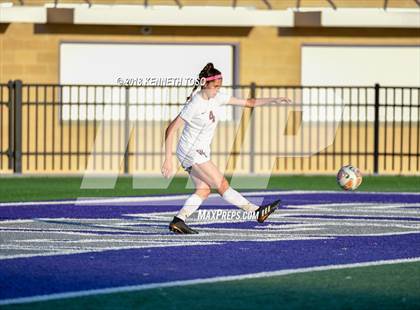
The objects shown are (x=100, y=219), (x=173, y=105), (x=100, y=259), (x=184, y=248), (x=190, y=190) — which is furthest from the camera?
(x=173, y=105)

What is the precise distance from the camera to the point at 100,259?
42.5 ft

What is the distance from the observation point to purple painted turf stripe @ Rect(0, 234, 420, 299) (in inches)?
444

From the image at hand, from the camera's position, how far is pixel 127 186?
25406 mm

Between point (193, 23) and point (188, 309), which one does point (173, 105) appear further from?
point (188, 309)

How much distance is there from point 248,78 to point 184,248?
19.1m

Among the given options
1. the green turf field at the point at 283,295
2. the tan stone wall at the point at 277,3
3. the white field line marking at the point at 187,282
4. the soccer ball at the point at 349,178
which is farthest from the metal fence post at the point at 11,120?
the green turf field at the point at 283,295

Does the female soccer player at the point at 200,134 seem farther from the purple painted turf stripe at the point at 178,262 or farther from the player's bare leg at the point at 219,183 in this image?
the purple painted turf stripe at the point at 178,262

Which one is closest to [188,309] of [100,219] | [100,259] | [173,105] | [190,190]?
[100,259]

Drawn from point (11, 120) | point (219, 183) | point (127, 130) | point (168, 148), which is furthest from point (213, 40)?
point (168, 148)

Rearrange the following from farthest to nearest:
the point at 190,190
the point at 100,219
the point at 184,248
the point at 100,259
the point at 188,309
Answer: the point at 190,190
the point at 100,219
the point at 184,248
the point at 100,259
the point at 188,309

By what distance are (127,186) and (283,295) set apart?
49.0 feet

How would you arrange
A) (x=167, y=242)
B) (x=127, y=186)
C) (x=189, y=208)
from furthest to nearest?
(x=127, y=186)
(x=189, y=208)
(x=167, y=242)

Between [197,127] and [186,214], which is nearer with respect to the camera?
[197,127]

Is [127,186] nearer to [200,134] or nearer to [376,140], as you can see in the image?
[376,140]
